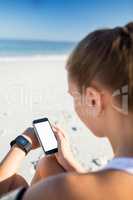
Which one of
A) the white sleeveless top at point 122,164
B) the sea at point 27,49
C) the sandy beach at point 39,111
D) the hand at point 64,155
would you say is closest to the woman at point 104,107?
the white sleeveless top at point 122,164

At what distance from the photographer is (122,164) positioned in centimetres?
89

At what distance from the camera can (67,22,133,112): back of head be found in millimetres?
901

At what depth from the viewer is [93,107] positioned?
38.2 inches

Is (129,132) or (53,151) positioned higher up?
(129,132)

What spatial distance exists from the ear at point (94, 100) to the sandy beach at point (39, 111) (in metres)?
1.42

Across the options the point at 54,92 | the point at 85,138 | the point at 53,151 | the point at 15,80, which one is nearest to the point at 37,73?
the point at 15,80

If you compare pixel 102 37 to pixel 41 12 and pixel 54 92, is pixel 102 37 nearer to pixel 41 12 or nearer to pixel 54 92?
pixel 54 92

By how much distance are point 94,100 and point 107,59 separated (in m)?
0.10

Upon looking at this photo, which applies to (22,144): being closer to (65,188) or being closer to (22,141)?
(22,141)

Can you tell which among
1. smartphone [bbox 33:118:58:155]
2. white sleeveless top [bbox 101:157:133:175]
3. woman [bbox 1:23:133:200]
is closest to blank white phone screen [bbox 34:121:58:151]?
smartphone [bbox 33:118:58:155]

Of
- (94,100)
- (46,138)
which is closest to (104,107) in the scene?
(94,100)

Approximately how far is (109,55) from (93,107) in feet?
0.43

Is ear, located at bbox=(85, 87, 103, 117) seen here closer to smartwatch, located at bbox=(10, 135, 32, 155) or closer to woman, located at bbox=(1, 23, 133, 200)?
woman, located at bbox=(1, 23, 133, 200)

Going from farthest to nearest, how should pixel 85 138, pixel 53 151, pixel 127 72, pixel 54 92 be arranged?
pixel 54 92, pixel 85 138, pixel 53 151, pixel 127 72
